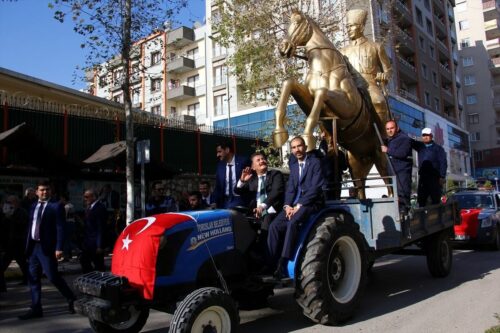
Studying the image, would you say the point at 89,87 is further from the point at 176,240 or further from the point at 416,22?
the point at 416,22

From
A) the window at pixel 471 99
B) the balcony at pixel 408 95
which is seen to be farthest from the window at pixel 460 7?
the balcony at pixel 408 95

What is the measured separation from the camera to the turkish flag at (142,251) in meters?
4.15

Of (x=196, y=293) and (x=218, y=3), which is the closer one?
(x=196, y=293)

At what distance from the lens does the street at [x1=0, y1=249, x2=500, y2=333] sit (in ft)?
16.9

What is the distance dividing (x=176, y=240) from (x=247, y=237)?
1.02m

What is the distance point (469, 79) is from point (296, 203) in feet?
208

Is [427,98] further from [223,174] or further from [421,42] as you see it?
[223,174]

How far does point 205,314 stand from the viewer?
13.4 ft

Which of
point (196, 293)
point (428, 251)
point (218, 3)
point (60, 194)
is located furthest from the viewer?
point (218, 3)

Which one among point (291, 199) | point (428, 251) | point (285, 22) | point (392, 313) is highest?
point (285, 22)

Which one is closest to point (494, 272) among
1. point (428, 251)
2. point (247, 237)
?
point (428, 251)

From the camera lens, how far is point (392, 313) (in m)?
5.69

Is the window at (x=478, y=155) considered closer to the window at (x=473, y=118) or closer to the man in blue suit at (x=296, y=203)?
the window at (x=473, y=118)

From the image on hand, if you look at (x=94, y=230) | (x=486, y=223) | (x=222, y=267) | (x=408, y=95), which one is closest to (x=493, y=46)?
(x=408, y=95)
